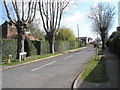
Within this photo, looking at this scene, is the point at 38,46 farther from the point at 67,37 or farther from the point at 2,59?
the point at 67,37

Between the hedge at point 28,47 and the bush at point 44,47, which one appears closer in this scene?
the hedge at point 28,47

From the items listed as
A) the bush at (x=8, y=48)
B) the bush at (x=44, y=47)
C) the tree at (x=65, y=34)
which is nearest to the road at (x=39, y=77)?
the bush at (x=8, y=48)

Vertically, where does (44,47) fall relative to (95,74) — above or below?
above

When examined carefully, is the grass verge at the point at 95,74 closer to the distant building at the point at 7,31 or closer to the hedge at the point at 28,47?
the hedge at the point at 28,47

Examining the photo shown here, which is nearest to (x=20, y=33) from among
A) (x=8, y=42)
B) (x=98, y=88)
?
(x=8, y=42)

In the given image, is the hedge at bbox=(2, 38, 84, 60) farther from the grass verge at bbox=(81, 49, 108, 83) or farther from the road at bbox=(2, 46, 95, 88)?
the grass verge at bbox=(81, 49, 108, 83)

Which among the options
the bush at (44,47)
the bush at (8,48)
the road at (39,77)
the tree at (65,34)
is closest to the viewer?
the road at (39,77)

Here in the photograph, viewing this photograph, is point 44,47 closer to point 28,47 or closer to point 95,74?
point 28,47

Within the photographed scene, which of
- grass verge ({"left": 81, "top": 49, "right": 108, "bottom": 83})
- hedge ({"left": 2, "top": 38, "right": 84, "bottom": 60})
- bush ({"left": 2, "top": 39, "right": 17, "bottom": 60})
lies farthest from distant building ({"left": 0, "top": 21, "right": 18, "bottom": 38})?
grass verge ({"left": 81, "top": 49, "right": 108, "bottom": 83})

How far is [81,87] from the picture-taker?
6.71m

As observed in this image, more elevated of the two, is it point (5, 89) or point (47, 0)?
point (47, 0)

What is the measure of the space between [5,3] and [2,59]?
5734mm

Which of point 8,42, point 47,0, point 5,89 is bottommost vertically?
point 5,89

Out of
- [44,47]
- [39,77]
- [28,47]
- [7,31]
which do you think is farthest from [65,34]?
[39,77]
